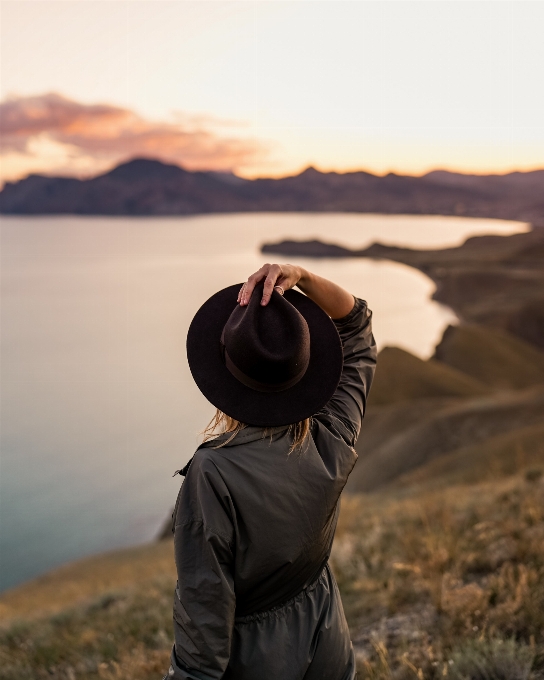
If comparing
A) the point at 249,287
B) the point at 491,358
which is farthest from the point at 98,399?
the point at 249,287

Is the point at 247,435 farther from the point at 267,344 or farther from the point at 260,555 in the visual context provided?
the point at 260,555

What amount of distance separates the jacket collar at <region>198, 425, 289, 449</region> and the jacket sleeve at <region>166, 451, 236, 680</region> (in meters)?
0.08

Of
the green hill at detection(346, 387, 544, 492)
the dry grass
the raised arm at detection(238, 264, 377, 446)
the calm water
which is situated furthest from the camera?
the calm water

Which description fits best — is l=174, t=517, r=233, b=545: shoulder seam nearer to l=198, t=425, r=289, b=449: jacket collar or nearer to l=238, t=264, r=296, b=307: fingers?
l=198, t=425, r=289, b=449: jacket collar

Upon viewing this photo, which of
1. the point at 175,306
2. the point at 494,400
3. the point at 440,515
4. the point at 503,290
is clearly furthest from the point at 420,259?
the point at 440,515

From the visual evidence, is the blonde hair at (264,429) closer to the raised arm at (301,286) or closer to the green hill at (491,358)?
the raised arm at (301,286)

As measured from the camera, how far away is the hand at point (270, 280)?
6.76 feet

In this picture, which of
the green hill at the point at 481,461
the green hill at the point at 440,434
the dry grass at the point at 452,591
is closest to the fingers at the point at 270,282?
the dry grass at the point at 452,591

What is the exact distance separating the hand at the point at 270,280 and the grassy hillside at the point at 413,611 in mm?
2189

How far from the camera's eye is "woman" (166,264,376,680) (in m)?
1.93

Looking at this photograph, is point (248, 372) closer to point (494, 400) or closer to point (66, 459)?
point (494, 400)

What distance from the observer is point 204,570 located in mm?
1934

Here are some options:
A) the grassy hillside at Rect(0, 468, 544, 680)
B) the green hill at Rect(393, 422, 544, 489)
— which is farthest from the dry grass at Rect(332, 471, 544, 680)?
the green hill at Rect(393, 422, 544, 489)

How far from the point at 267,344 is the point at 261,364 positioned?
2.9 inches
